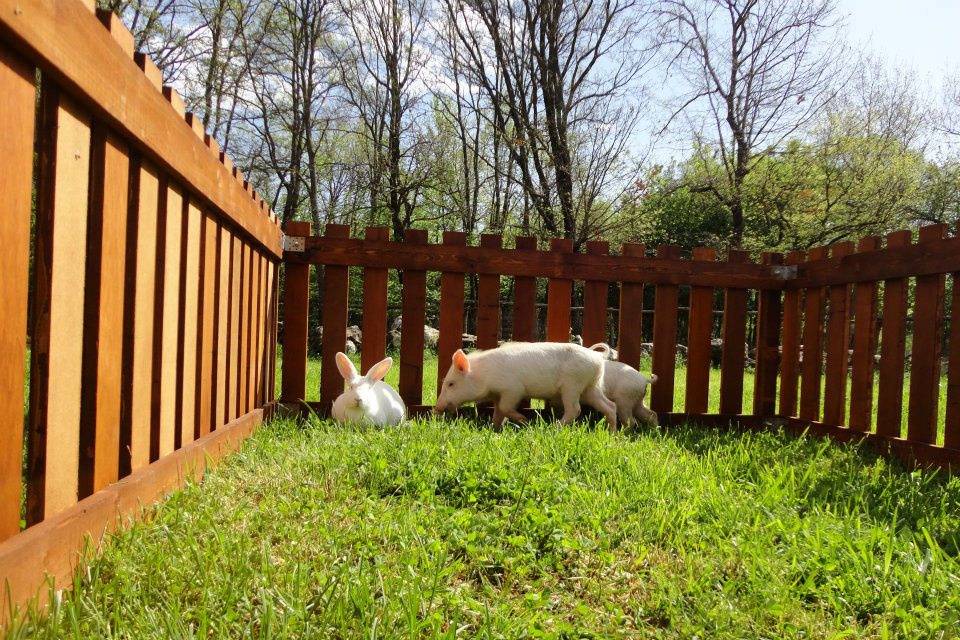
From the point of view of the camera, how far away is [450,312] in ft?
16.1

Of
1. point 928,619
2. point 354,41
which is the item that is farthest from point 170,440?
point 354,41

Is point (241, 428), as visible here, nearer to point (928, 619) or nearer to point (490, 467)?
point (490, 467)

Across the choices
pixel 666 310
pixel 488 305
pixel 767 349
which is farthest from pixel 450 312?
pixel 767 349

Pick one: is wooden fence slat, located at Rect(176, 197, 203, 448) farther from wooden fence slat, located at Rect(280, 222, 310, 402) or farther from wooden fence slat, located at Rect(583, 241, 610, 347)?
wooden fence slat, located at Rect(583, 241, 610, 347)

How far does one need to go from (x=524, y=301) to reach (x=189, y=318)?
9.18ft

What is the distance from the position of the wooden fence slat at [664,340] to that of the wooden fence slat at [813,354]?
39.0 inches

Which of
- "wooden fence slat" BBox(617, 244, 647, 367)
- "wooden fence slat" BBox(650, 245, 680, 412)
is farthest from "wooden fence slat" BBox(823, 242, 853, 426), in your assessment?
"wooden fence slat" BBox(617, 244, 647, 367)

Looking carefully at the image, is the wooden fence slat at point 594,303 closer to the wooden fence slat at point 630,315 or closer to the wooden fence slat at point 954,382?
the wooden fence slat at point 630,315

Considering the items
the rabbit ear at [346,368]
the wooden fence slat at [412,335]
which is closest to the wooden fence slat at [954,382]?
the wooden fence slat at [412,335]

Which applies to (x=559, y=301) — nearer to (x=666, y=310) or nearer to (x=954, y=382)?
(x=666, y=310)

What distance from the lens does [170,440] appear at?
252 centimetres

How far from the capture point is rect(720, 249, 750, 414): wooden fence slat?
5258mm

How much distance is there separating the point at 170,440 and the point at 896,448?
4.02 meters

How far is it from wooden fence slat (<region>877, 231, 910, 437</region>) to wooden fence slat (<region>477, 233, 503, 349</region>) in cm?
263
